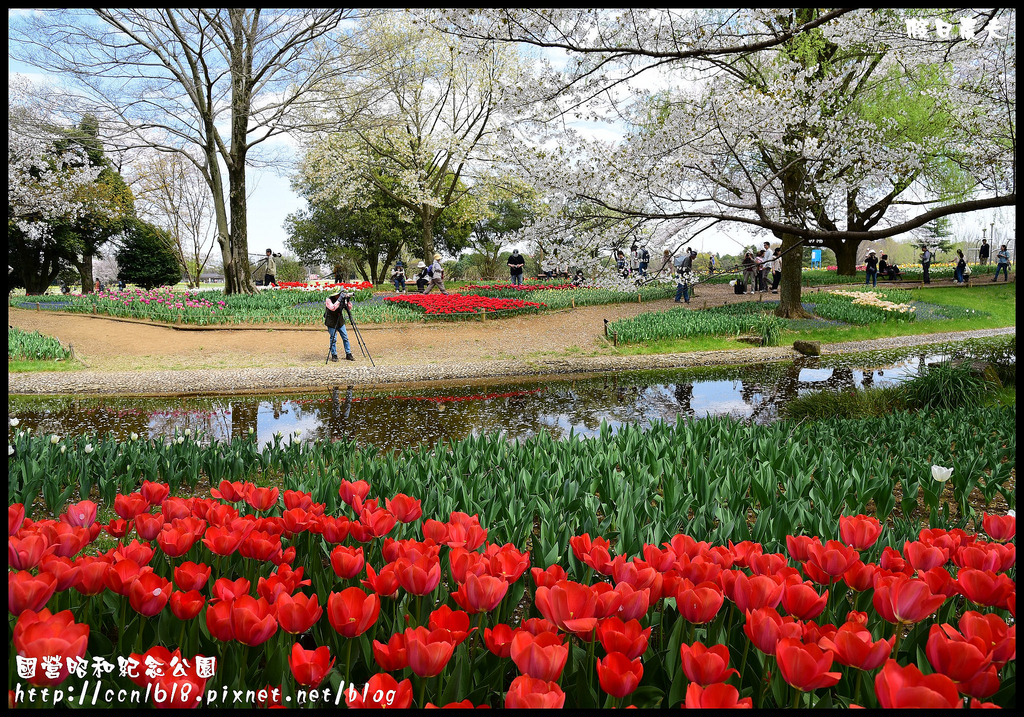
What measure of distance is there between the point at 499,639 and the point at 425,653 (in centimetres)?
19

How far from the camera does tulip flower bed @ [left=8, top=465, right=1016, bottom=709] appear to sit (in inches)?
39.5

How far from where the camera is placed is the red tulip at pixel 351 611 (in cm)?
115

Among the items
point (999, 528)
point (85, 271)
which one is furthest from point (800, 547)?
point (85, 271)

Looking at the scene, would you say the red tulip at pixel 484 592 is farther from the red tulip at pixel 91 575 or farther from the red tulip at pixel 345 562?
the red tulip at pixel 91 575

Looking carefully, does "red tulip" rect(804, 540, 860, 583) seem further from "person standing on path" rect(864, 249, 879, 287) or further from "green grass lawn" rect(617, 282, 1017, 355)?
"person standing on path" rect(864, 249, 879, 287)

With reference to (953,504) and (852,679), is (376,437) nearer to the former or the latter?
(953,504)

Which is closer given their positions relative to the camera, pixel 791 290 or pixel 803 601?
pixel 803 601

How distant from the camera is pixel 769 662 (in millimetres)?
1299

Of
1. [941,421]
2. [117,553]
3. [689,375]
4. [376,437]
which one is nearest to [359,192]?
[689,375]

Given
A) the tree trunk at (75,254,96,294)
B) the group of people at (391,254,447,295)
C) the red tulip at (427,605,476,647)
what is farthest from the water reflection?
the tree trunk at (75,254,96,294)

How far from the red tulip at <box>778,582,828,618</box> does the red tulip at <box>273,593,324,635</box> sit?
3.03 ft

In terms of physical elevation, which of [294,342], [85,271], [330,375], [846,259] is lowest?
[330,375]

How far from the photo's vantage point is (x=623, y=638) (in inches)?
42.3

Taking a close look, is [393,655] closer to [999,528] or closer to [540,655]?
[540,655]
